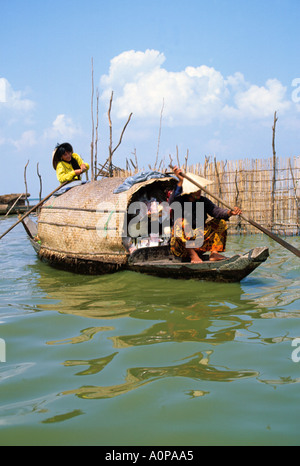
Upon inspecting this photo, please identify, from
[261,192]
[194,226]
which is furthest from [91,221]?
[261,192]

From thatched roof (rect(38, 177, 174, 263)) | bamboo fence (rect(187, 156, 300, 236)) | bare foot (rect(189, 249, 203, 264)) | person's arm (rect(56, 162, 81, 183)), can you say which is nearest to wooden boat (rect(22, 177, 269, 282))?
thatched roof (rect(38, 177, 174, 263))

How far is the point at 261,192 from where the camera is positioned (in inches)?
375

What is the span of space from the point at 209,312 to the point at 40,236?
390cm

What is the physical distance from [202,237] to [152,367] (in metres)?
2.46

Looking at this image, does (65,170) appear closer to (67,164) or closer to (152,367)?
(67,164)

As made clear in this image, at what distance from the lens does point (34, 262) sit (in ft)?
21.3

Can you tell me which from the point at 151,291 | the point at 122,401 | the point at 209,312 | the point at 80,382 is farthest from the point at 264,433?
the point at 151,291

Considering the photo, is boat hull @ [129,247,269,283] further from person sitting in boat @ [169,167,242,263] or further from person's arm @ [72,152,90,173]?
person's arm @ [72,152,90,173]

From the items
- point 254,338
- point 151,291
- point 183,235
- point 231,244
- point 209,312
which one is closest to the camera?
point 254,338

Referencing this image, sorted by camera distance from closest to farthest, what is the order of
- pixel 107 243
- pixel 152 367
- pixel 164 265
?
pixel 152 367
pixel 164 265
pixel 107 243
